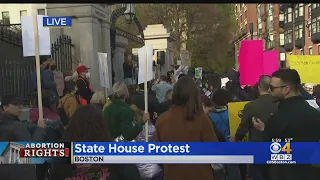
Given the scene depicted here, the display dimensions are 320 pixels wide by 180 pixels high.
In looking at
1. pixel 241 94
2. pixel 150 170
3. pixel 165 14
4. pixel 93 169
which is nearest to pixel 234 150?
pixel 150 170

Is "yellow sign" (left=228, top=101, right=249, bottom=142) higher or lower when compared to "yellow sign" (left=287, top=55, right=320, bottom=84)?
lower

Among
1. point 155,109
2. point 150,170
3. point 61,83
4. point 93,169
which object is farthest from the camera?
point 61,83

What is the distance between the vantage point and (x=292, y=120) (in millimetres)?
3490

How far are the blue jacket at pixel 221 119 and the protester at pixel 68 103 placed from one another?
6.14 ft

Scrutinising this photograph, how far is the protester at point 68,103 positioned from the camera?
530 cm

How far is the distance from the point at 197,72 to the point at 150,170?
15.7 ft

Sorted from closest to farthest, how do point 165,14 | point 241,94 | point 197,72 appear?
point 165,14, point 241,94, point 197,72

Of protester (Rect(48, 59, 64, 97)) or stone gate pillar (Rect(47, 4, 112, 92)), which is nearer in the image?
protester (Rect(48, 59, 64, 97))

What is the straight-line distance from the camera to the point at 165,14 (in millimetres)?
5629

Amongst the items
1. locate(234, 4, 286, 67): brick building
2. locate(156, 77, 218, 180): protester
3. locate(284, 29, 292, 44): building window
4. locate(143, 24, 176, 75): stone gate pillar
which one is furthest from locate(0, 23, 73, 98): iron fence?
locate(284, 29, 292, 44): building window

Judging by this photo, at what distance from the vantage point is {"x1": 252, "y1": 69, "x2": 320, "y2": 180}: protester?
350 cm

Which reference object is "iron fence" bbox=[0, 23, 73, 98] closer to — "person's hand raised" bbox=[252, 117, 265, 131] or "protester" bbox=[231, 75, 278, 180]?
"protester" bbox=[231, 75, 278, 180]

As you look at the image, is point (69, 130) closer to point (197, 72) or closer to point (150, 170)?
point (150, 170)

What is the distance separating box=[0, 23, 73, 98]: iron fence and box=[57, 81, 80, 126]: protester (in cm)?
159
